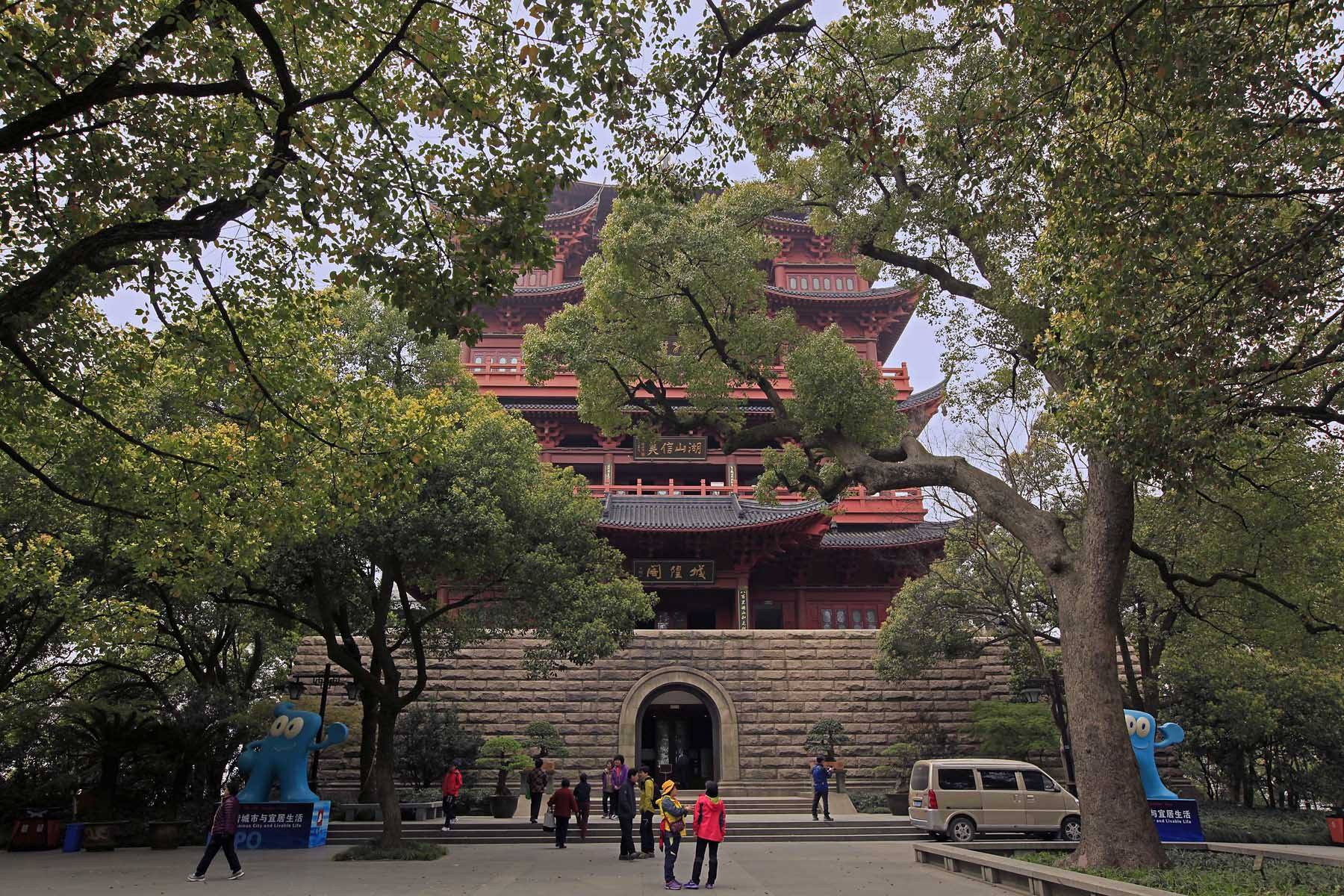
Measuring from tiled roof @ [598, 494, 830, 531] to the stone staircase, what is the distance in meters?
7.28

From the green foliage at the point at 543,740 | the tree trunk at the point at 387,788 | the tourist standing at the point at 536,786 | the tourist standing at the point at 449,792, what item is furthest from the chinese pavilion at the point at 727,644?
the tree trunk at the point at 387,788

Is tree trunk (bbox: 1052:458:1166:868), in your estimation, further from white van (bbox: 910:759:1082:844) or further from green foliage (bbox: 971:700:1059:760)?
green foliage (bbox: 971:700:1059:760)

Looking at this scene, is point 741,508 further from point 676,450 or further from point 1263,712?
point 1263,712

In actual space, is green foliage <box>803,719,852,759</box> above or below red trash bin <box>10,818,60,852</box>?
above

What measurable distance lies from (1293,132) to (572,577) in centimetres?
999

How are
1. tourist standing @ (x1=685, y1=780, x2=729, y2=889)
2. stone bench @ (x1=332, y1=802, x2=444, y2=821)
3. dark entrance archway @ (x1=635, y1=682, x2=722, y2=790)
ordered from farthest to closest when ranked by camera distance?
dark entrance archway @ (x1=635, y1=682, x2=722, y2=790)
stone bench @ (x1=332, y1=802, x2=444, y2=821)
tourist standing @ (x1=685, y1=780, x2=729, y2=889)

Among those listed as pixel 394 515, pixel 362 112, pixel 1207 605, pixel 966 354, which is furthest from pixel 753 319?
pixel 1207 605

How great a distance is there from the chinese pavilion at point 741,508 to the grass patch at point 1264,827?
8.05 m

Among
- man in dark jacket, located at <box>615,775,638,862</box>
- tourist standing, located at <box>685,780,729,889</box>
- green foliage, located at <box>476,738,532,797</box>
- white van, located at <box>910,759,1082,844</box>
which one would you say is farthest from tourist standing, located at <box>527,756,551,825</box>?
tourist standing, located at <box>685,780,729,889</box>

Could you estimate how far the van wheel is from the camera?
45.1 feet

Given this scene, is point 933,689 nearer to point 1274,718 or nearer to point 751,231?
point 1274,718

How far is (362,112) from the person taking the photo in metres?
6.54

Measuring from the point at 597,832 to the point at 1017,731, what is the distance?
8942 mm

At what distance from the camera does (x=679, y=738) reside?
21859 mm
